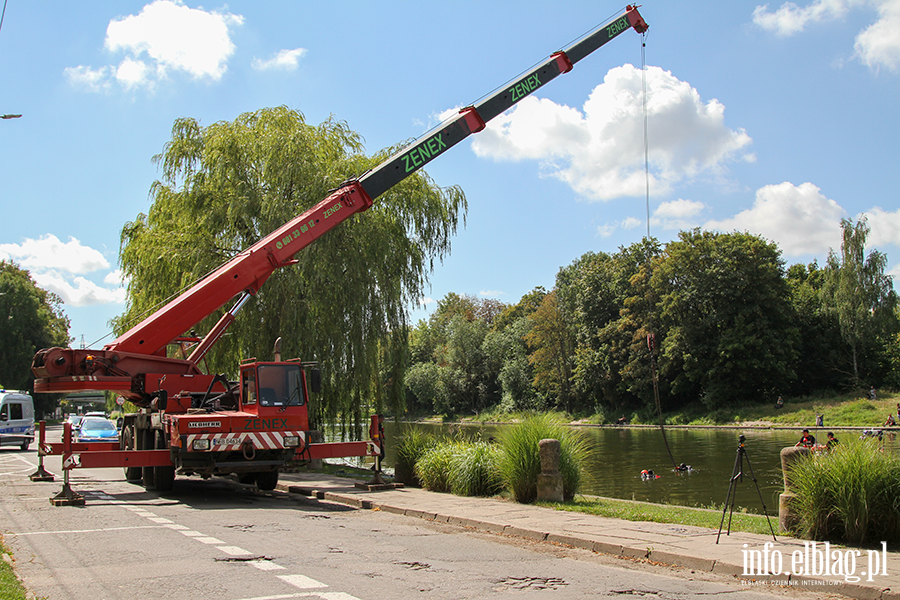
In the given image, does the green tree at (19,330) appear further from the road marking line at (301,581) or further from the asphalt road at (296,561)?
the road marking line at (301,581)

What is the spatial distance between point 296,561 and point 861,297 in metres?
60.8

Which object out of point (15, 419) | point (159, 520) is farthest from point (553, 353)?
point (159, 520)

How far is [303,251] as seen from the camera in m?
20.2

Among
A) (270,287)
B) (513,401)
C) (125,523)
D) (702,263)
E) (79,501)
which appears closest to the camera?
(125,523)

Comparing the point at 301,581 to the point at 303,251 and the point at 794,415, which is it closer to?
the point at 303,251

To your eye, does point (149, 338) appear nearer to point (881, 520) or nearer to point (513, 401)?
point (881, 520)

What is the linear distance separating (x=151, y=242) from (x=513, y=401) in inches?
2469

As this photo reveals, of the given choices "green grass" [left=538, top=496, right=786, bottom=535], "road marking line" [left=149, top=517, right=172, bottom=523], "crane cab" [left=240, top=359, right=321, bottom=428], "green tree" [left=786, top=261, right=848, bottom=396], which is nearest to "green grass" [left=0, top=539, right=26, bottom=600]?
"road marking line" [left=149, top=517, right=172, bottom=523]

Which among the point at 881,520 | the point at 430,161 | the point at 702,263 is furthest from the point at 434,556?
the point at 702,263

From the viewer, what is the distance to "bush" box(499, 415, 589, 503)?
13.1 metres

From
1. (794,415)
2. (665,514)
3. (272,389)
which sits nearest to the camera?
(665,514)

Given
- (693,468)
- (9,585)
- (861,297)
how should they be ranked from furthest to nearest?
1. (861,297)
2. (693,468)
3. (9,585)

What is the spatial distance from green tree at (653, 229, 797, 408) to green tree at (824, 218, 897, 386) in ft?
14.2

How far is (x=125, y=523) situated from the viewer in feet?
36.3
